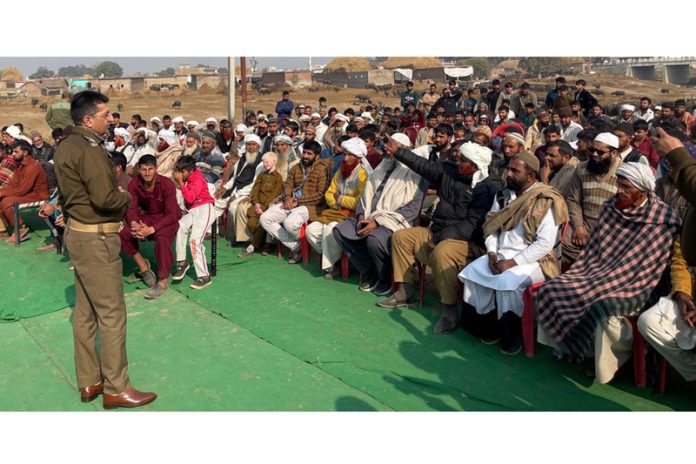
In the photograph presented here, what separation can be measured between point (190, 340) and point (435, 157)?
112 inches

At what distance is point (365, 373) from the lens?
4250 millimetres

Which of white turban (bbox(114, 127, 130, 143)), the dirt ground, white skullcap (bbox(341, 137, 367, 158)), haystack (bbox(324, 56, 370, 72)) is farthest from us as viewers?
A: haystack (bbox(324, 56, 370, 72))

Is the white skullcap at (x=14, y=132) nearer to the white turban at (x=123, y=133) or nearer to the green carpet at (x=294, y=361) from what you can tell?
the white turban at (x=123, y=133)

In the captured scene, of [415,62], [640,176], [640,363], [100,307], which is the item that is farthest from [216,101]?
[640,363]

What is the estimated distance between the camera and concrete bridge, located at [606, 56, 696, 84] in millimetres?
38031

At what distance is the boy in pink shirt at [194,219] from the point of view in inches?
240

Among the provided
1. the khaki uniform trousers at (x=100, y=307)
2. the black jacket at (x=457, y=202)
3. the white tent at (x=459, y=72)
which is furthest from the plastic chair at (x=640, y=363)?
the white tent at (x=459, y=72)

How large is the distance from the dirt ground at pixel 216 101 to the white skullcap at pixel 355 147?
66.2 ft

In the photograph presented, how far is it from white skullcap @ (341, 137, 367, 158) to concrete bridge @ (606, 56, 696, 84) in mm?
34388

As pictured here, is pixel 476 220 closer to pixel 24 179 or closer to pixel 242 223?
pixel 242 223

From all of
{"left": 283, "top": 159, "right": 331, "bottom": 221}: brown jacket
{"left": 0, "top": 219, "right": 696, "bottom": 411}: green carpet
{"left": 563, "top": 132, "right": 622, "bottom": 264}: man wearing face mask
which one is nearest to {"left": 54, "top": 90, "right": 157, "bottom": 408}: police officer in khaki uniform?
{"left": 0, "top": 219, "right": 696, "bottom": 411}: green carpet

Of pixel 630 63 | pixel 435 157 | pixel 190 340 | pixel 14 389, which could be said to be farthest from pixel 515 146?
pixel 630 63

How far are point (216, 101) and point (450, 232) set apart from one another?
32607 millimetres

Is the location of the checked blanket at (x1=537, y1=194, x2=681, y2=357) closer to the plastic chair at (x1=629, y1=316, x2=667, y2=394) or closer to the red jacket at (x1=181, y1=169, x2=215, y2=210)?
the plastic chair at (x1=629, y1=316, x2=667, y2=394)
